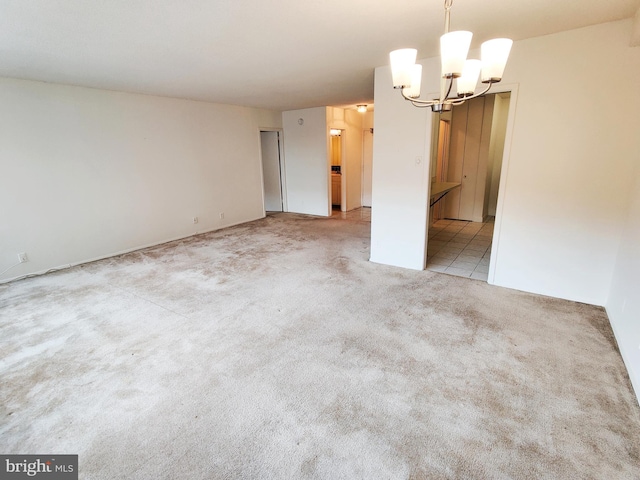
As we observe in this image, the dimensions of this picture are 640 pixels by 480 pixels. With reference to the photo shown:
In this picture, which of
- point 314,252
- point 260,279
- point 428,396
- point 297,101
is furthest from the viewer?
point 297,101

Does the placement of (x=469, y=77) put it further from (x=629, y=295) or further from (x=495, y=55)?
(x=629, y=295)

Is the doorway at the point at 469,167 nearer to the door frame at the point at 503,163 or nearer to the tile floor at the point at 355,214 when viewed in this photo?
the tile floor at the point at 355,214

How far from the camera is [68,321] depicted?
299cm

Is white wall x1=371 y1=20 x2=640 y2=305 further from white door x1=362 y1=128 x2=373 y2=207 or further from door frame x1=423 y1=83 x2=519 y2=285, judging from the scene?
white door x1=362 y1=128 x2=373 y2=207

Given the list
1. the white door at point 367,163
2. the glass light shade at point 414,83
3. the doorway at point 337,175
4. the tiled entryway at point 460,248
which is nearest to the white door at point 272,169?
the doorway at point 337,175

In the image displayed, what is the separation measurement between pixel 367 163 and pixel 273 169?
8.38 ft

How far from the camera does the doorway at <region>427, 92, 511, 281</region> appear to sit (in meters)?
6.12

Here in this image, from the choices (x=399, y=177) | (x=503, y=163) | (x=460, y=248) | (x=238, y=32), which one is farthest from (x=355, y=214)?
(x=238, y=32)

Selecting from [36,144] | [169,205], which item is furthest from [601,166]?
[36,144]

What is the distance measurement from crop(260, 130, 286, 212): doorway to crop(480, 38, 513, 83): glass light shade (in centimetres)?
639

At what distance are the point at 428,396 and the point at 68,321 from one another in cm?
328

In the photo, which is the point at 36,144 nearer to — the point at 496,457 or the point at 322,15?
the point at 322,15

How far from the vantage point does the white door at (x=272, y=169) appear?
7848 mm

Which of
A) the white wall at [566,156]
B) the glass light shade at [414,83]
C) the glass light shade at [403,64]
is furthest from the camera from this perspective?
the white wall at [566,156]
